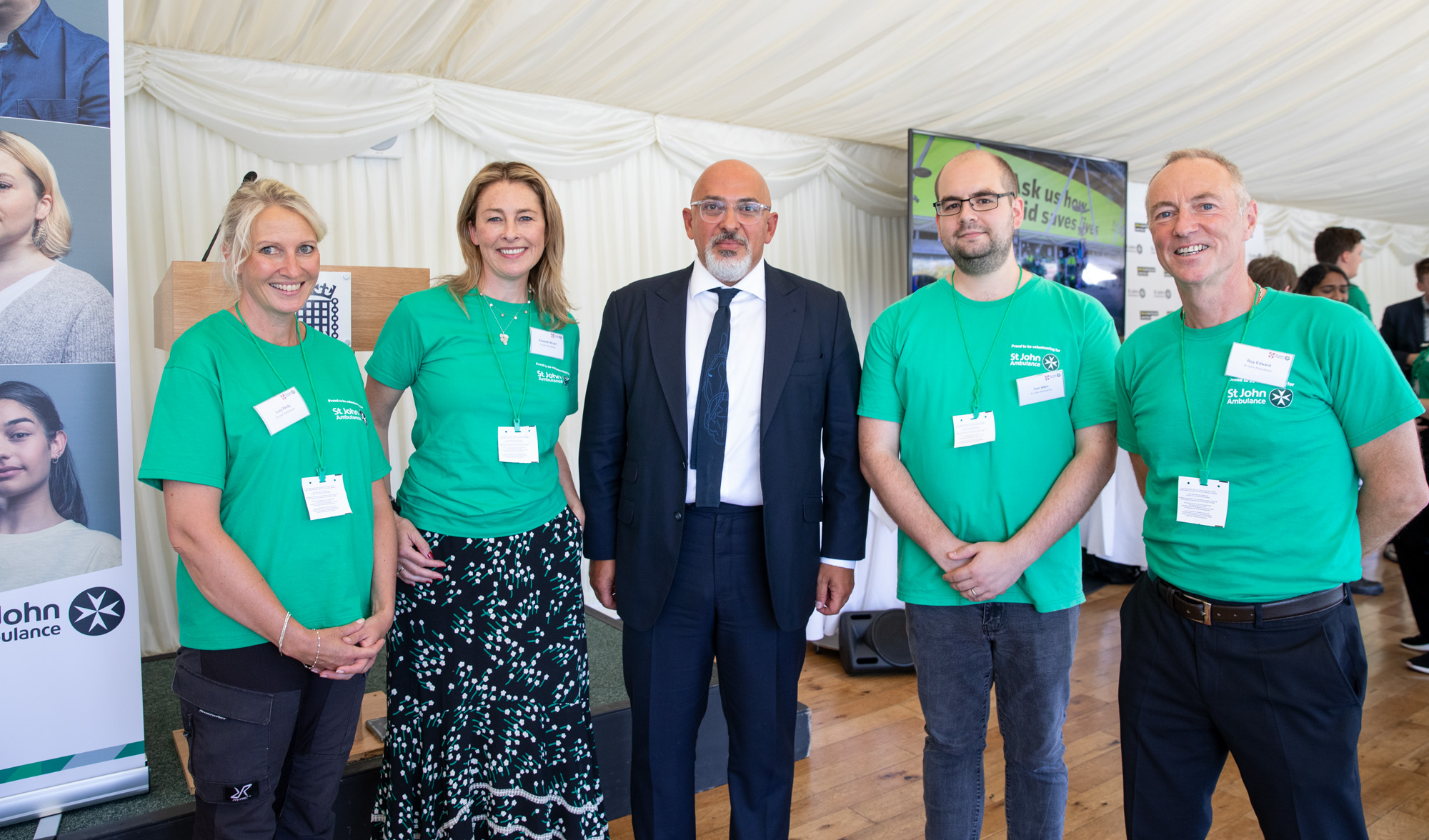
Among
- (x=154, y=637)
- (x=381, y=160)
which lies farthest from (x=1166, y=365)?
(x=154, y=637)

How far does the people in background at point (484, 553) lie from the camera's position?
1.93 metres

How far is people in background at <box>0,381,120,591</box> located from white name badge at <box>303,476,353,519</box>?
2.41ft

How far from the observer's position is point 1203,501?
1.61m

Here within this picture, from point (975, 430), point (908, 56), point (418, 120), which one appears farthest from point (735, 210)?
point (418, 120)

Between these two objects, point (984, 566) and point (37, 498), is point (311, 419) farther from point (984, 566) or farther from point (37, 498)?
point (984, 566)

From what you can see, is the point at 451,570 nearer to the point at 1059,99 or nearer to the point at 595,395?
the point at 595,395

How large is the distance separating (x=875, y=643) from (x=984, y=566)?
216cm

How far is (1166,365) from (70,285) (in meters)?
2.30

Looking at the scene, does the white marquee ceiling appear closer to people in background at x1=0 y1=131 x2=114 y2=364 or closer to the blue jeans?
people in background at x1=0 y1=131 x2=114 y2=364

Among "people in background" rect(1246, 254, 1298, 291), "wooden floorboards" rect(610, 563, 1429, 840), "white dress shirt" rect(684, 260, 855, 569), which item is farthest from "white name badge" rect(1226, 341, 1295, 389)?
"people in background" rect(1246, 254, 1298, 291)

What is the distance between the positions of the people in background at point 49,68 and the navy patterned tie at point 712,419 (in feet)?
4.70

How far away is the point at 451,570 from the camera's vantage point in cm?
192

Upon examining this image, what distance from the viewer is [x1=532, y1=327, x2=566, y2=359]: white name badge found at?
201cm

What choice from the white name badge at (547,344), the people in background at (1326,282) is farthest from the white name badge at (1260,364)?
the people in background at (1326,282)
